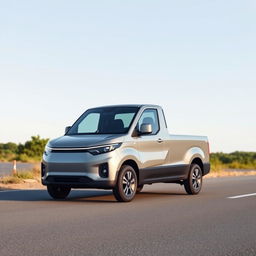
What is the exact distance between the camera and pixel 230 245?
7.44 m

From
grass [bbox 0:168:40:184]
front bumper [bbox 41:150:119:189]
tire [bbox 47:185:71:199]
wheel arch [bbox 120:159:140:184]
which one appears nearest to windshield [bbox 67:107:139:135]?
wheel arch [bbox 120:159:140:184]

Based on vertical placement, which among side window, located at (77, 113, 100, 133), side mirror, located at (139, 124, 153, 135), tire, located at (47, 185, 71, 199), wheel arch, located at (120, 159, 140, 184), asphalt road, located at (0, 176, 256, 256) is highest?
side window, located at (77, 113, 100, 133)

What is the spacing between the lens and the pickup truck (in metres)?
12.4

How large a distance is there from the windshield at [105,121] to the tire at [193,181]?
7.80ft

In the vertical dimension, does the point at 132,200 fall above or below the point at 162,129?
below

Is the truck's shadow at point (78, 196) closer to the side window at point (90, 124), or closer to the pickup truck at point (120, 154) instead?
the pickup truck at point (120, 154)

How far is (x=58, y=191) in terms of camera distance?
13.7m

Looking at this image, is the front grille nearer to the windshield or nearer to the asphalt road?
the asphalt road

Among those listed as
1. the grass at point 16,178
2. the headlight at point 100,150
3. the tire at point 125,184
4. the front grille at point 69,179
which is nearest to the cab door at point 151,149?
the tire at point 125,184

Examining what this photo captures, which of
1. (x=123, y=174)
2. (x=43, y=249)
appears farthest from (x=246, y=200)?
(x=43, y=249)

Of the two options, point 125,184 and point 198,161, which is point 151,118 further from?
point 198,161

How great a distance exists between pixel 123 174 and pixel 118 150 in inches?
19.9

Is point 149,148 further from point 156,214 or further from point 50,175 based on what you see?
point 156,214

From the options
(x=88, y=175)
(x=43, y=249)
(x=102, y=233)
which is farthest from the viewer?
(x=88, y=175)
